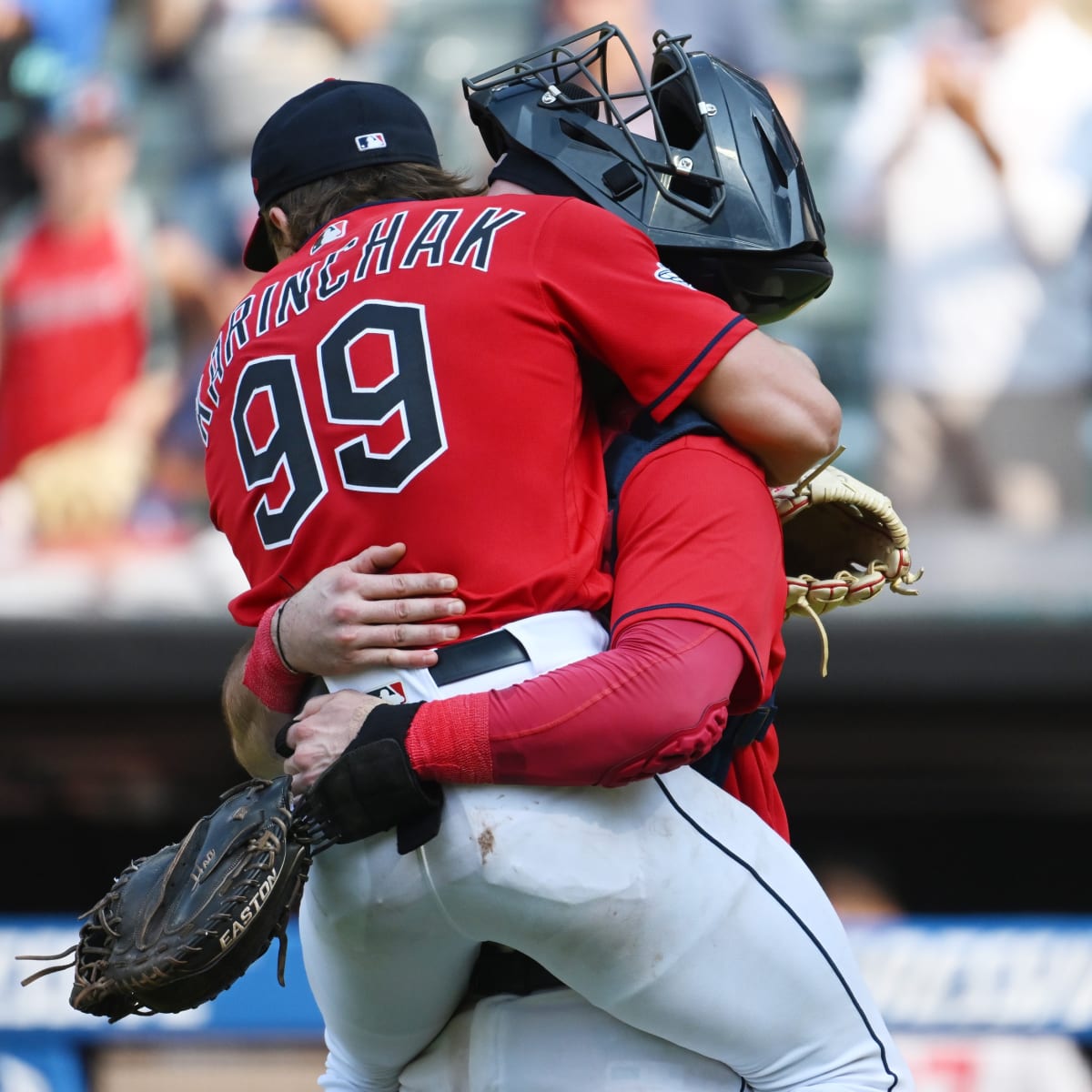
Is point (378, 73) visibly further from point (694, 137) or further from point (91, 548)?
point (694, 137)

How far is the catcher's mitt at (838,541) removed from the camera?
2266 millimetres

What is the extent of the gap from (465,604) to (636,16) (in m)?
3.97

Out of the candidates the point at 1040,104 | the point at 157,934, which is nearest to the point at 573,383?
the point at 157,934

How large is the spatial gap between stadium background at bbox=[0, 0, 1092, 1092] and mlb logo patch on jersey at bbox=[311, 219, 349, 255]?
321 cm

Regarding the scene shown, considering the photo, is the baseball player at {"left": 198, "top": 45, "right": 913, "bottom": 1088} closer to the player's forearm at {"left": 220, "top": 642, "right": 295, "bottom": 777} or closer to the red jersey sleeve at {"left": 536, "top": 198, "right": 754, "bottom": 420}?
the red jersey sleeve at {"left": 536, "top": 198, "right": 754, "bottom": 420}

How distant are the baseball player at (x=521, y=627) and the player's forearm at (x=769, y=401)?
27mm

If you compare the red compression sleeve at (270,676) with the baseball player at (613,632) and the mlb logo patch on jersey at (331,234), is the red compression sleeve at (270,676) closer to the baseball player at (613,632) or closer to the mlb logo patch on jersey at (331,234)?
the baseball player at (613,632)

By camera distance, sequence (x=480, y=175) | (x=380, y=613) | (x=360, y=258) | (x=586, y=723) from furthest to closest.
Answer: (x=480, y=175)
(x=360, y=258)
(x=380, y=613)
(x=586, y=723)

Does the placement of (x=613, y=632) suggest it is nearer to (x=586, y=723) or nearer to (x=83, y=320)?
(x=586, y=723)

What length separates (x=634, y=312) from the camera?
6.39ft

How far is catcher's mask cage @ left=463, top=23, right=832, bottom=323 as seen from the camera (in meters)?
2.16

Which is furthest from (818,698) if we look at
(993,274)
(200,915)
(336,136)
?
(200,915)

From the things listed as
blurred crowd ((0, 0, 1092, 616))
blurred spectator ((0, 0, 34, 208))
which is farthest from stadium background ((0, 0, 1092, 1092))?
blurred spectator ((0, 0, 34, 208))

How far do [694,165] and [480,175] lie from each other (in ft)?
10.7
